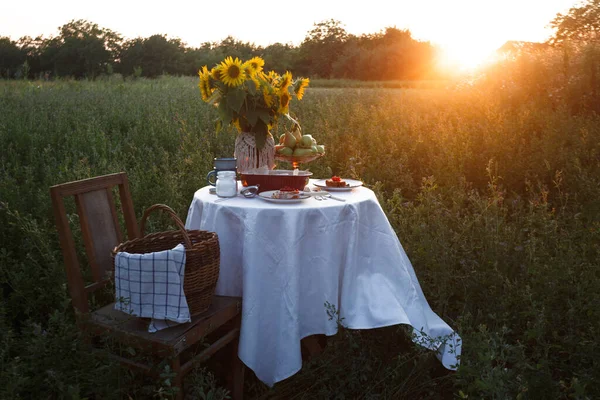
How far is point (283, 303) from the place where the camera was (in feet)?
8.11

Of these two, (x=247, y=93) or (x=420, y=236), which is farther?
(x=420, y=236)

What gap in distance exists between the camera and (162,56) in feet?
128

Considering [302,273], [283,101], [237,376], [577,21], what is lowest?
[237,376]

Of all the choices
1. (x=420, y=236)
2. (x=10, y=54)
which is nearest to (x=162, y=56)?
(x=10, y=54)

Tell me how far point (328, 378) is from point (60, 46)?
45.4 meters

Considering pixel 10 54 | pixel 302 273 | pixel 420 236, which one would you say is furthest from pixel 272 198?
pixel 10 54

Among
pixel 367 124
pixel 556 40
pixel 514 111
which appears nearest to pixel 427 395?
pixel 367 124

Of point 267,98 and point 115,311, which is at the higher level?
point 267,98

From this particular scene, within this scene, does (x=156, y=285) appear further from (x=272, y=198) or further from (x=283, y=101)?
(x=283, y=101)

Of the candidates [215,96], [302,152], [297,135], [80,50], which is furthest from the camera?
[80,50]

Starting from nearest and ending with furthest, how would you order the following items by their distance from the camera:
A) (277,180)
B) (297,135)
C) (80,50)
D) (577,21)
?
(277,180), (297,135), (577,21), (80,50)

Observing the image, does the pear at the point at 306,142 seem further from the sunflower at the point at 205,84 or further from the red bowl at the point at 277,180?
the sunflower at the point at 205,84

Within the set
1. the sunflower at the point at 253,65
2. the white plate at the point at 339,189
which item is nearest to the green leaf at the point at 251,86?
the sunflower at the point at 253,65

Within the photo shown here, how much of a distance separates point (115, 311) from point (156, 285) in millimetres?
429
